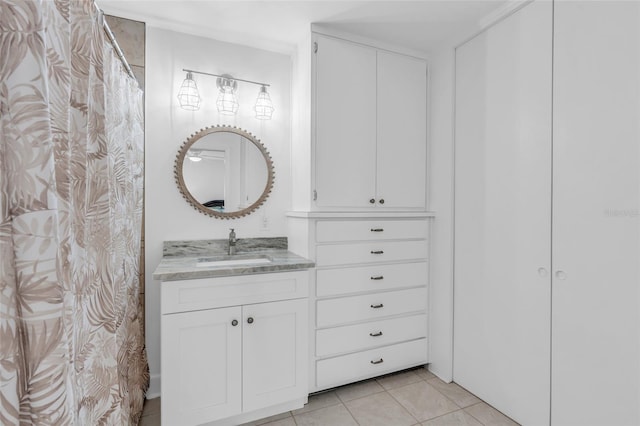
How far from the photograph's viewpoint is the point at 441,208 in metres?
2.38

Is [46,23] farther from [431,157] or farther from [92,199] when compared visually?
[431,157]

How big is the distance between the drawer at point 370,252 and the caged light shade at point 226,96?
3.89ft

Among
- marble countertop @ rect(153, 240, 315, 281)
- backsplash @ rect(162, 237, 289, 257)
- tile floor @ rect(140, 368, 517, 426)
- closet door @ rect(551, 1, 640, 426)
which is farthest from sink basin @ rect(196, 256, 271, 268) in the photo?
closet door @ rect(551, 1, 640, 426)

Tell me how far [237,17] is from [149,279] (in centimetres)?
184

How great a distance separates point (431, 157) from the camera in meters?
2.48

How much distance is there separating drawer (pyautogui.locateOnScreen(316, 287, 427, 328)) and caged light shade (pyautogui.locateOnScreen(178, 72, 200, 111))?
160cm

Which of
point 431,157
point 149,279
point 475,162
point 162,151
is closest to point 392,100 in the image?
point 431,157

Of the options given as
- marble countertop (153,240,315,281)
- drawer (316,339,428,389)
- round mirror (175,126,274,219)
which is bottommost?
drawer (316,339,428,389)

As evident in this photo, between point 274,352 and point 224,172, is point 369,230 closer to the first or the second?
point 274,352

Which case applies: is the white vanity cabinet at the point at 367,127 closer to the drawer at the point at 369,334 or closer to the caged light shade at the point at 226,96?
the caged light shade at the point at 226,96

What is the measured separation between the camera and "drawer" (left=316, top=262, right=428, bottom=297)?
82.0 inches

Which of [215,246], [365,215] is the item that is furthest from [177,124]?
[365,215]

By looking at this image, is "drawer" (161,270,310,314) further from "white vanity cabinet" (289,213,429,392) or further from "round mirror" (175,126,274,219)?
"round mirror" (175,126,274,219)

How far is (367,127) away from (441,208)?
84cm
